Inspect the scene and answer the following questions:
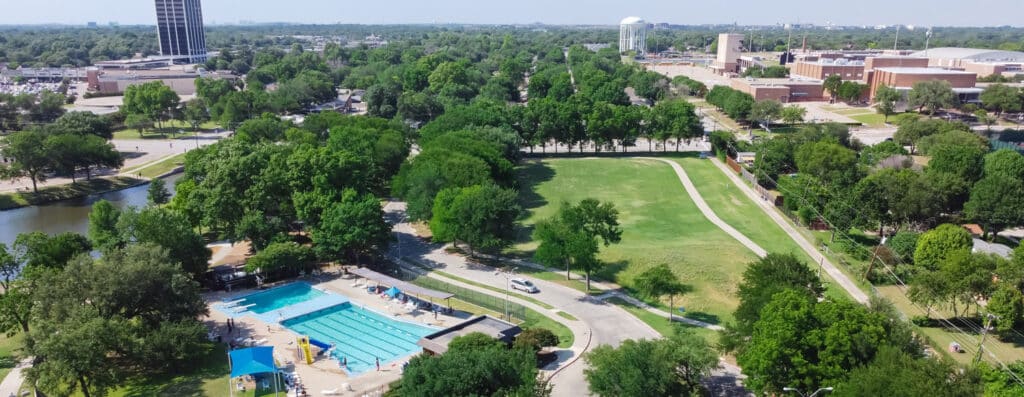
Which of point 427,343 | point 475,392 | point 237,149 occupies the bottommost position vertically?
point 427,343

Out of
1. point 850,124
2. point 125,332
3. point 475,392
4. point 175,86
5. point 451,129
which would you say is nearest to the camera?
point 475,392

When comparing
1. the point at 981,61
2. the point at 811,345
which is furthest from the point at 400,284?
the point at 981,61

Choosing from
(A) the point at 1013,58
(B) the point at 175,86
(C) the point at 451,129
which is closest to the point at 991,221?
(C) the point at 451,129

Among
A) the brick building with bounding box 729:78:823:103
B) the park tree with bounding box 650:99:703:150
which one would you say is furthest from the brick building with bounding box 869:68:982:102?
the park tree with bounding box 650:99:703:150

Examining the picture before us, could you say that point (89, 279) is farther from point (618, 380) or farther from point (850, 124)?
point (850, 124)

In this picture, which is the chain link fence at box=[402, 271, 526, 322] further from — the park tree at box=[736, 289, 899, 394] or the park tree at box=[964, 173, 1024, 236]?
the park tree at box=[964, 173, 1024, 236]

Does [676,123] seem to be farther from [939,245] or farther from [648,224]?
[939,245]
